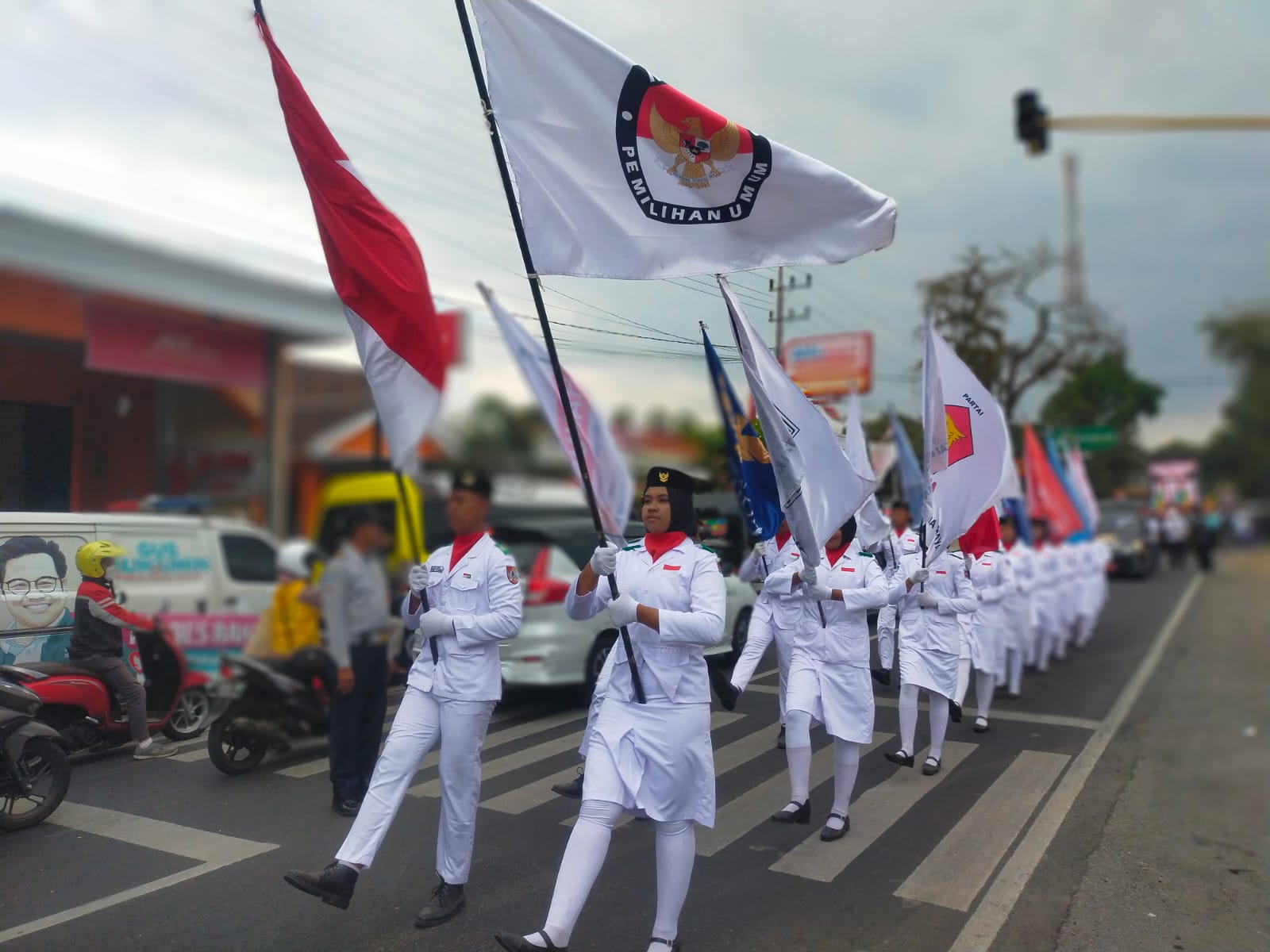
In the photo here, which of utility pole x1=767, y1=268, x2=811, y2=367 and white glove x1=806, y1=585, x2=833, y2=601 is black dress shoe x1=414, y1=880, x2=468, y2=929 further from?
utility pole x1=767, y1=268, x2=811, y2=367

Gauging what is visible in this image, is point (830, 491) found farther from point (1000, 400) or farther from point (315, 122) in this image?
point (1000, 400)

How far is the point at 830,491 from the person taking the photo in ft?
15.8

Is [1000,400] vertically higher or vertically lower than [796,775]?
higher

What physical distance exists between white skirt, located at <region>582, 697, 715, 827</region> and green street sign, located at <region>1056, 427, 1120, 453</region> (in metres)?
11.1

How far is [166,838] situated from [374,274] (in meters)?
2.79

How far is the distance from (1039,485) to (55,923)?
9240mm

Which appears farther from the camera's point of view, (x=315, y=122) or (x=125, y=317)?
(x=125, y=317)

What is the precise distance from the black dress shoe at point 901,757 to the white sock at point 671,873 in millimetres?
2520

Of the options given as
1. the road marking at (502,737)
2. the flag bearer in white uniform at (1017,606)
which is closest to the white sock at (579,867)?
the road marking at (502,737)

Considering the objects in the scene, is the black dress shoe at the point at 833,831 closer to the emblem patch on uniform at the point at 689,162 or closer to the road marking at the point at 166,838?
the road marking at the point at 166,838

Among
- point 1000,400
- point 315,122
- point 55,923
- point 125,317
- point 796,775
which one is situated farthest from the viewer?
point 125,317

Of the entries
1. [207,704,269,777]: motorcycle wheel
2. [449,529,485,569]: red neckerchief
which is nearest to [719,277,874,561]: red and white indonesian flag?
[449,529,485,569]: red neckerchief

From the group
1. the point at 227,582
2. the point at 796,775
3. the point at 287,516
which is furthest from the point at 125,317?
the point at 287,516

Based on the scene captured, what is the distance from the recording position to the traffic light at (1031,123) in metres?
11.5
